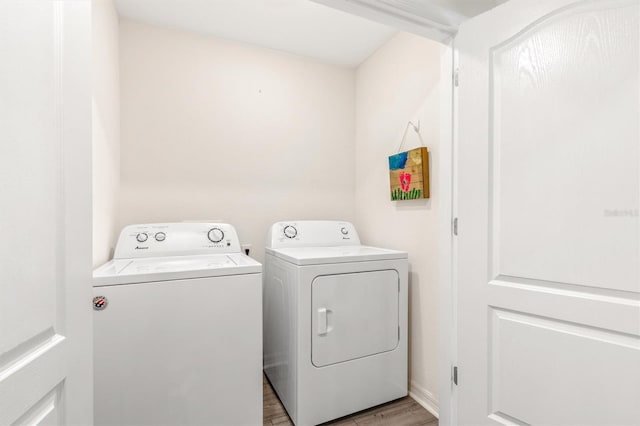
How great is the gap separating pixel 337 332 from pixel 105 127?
1.72 meters

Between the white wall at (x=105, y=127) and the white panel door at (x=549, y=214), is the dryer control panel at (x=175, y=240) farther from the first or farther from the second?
the white panel door at (x=549, y=214)

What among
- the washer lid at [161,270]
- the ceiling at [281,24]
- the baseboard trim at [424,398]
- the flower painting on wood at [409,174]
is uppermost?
the ceiling at [281,24]

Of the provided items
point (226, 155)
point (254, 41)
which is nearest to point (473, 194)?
point (226, 155)

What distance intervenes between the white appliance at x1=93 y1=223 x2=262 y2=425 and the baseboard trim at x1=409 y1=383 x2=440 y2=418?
1009 mm

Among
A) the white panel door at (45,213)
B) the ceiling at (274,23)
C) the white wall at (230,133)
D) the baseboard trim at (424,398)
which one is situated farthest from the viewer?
the white wall at (230,133)

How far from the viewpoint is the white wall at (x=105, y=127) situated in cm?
142

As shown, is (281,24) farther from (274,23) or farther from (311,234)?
(311,234)

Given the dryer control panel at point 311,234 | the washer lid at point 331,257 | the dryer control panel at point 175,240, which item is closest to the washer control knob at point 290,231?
the dryer control panel at point 311,234

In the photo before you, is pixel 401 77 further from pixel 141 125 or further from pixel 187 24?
pixel 141 125

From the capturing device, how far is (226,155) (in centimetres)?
220

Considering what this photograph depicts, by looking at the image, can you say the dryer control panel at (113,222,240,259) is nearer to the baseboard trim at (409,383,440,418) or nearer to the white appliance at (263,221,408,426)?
the white appliance at (263,221,408,426)

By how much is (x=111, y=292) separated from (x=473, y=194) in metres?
1.57

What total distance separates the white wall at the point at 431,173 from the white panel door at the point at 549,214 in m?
0.51

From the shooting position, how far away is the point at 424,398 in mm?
1778
